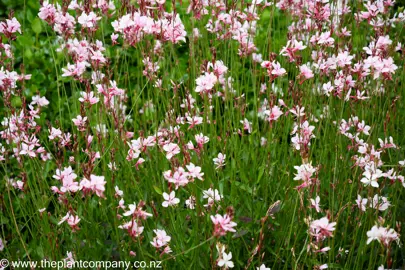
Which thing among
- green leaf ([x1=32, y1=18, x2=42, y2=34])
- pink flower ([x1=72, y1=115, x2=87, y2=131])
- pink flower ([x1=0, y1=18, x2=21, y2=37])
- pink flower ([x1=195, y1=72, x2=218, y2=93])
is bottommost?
green leaf ([x1=32, y1=18, x2=42, y2=34])

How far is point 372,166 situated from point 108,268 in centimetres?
103

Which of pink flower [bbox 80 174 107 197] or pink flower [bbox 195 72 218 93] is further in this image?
pink flower [bbox 195 72 218 93]

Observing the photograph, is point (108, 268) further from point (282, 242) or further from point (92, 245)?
point (282, 242)

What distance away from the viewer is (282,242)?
2.23 meters

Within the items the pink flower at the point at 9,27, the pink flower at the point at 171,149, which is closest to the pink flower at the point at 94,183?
the pink flower at the point at 171,149

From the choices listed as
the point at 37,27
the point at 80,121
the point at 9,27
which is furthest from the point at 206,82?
the point at 37,27

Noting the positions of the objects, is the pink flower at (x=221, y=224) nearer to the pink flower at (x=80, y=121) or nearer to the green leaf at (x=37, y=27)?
the pink flower at (x=80, y=121)

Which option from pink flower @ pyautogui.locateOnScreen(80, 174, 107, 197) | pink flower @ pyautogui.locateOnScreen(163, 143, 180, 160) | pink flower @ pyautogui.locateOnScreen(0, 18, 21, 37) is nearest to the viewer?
pink flower @ pyautogui.locateOnScreen(80, 174, 107, 197)

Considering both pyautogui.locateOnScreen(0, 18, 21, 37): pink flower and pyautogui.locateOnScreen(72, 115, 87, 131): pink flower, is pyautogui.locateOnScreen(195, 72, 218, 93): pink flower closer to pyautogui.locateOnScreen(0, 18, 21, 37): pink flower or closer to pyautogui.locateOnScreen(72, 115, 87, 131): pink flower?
pyautogui.locateOnScreen(72, 115, 87, 131): pink flower

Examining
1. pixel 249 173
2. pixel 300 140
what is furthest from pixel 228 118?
pixel 300 140

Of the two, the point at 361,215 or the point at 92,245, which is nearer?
the point at 361,215

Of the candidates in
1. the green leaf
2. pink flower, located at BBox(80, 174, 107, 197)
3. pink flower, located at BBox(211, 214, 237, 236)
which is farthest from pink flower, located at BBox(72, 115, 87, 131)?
the green leaf

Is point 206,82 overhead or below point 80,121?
overhead

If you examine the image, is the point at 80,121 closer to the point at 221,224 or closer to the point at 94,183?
the point at 94,183
